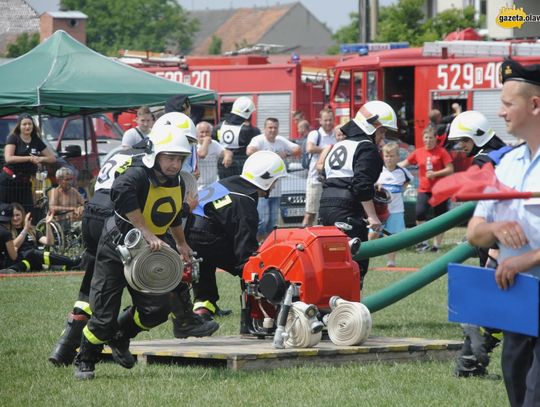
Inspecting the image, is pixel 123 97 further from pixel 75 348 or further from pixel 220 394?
pixel 220 394

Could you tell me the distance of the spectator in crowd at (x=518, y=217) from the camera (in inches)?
189

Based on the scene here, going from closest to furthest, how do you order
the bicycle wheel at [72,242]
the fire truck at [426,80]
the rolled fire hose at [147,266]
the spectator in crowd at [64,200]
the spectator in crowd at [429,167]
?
the rolled fire hose at [147,266], the spectator in crowd at [64,200], the bicycle wheel at [72,242], the spectator in crowd at [429,167], the fire truck at [426,80]

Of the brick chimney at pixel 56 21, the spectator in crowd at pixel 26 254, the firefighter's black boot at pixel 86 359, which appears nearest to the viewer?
the firefighter's black boot at pixel 86 359

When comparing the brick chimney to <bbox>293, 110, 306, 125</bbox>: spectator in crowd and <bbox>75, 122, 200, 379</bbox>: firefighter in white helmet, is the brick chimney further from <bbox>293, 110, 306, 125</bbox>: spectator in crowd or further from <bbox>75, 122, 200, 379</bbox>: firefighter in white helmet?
<bbox>75, 122, 200, 379</bbox>: firefighter in white helmet

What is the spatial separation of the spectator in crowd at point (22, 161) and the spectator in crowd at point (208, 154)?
204 cm

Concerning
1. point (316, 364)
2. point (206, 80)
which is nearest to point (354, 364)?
point (316, 364)

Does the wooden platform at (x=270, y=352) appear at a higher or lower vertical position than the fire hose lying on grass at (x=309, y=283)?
lower

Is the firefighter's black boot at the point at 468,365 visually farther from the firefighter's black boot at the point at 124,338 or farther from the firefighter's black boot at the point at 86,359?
the firefighter's black boot at the point at 86,359

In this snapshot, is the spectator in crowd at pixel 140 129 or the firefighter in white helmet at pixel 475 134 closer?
the firefighter in white helmet at pixel 475 134

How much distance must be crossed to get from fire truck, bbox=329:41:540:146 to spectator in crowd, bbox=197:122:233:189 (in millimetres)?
6155

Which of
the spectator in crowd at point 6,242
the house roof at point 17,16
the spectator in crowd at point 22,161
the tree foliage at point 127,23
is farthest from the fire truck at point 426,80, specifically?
the tree foliage at point 127,23

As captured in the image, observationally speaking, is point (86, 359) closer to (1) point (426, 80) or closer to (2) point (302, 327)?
(2) point (302, 327)

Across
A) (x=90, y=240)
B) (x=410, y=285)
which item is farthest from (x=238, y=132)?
(x=90, y=240)

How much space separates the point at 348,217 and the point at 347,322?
1769 millimetres
